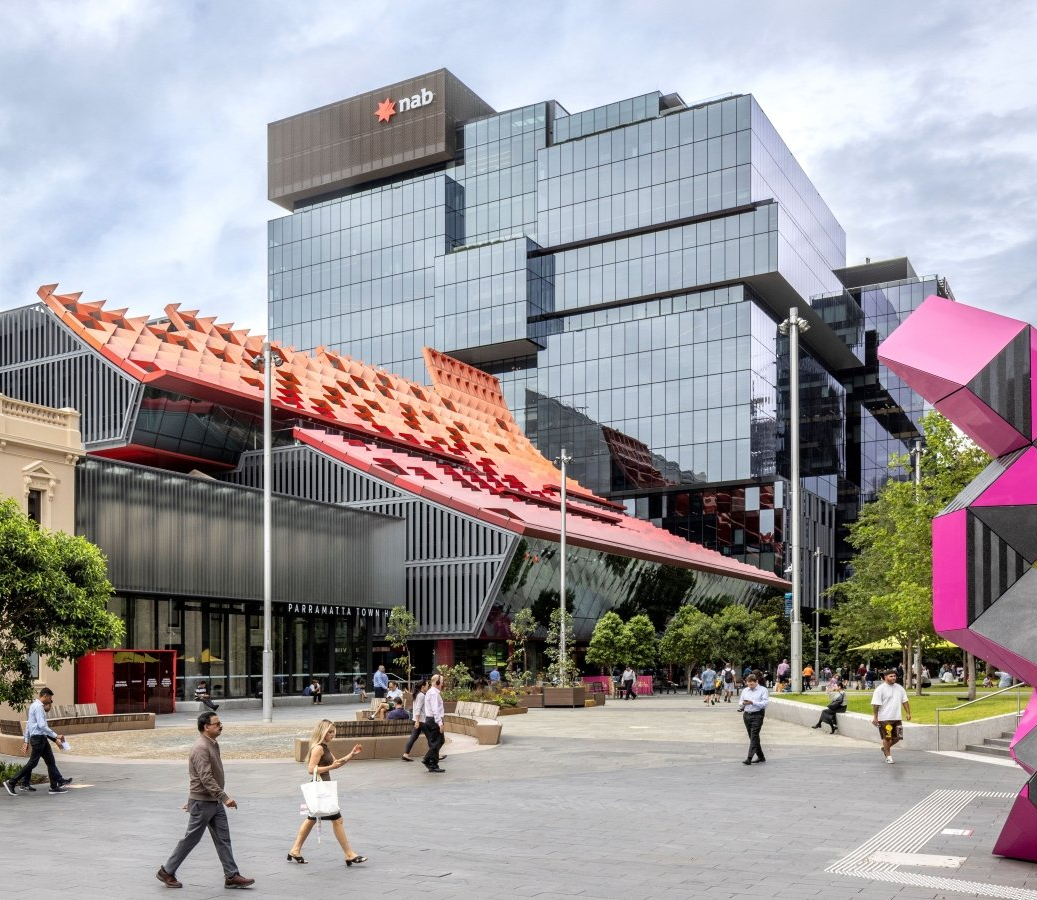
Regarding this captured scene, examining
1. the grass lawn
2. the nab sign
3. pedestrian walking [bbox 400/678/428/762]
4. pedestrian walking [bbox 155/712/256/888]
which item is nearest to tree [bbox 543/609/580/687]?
the grass lawn

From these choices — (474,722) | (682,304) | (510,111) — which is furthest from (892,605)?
(510,111)

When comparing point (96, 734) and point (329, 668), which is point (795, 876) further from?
point (329, 668)

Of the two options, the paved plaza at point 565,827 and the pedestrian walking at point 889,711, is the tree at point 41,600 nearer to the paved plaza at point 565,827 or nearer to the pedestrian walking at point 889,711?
the paved plaza at point 565,827

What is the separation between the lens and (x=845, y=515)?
359 feet

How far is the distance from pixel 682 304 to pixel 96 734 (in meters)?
74.3

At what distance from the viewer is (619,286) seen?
100 metres

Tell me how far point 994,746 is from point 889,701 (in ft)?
11.9

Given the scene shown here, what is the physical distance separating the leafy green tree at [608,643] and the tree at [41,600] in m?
38.6

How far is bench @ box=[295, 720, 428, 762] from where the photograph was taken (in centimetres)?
2228

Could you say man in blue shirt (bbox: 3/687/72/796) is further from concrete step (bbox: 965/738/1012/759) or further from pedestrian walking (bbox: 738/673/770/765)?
concrete step (bbox: 965/738/1012/759)

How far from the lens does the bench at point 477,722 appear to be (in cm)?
2623

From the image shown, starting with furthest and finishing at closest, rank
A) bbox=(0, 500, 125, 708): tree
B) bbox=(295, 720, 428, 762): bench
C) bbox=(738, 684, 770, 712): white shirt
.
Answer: bbox=(295, 720, 428, 762): bench, bbox=(738, 684, 770, 712): white shirt, bbox=(0, 500, 125, 708): tree

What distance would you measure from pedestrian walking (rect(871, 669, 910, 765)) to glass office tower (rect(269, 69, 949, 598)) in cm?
6732

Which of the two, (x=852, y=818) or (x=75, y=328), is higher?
(x=75, y=328)
